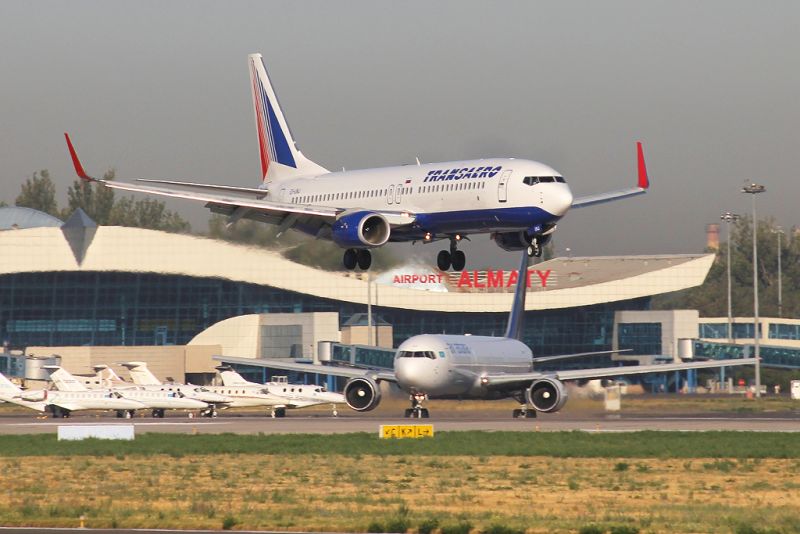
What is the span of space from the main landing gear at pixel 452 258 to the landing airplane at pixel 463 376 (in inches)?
1034

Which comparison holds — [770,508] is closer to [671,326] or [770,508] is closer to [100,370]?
[100,370]

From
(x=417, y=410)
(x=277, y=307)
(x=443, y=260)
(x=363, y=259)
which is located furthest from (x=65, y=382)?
(x=443, y=260)

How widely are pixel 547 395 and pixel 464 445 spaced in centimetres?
2987

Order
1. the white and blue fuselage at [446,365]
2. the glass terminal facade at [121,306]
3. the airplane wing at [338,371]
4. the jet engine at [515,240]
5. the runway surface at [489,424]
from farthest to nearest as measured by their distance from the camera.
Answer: the glass terminal facade at [121,306]
the airplane wing at [338,371]
the white and blue fuselage at [446,365]
the runway surface at [489,424]
the jet engine at [515,240]

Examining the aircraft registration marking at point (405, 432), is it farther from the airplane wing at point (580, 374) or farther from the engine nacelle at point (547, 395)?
the airplane wing at point (580, 374)

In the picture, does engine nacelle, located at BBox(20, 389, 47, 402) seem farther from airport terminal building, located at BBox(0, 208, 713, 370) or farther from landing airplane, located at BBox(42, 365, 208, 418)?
airport terminal building, located at BBox(0, 208, 713, 370)

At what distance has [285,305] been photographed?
152m

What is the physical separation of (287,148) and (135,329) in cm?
8492

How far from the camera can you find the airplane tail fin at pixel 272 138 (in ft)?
228

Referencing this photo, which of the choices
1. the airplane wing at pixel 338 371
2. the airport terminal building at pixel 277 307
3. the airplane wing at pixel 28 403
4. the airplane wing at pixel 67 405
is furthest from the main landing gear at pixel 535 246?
the airport terminal building at pixel 277 307

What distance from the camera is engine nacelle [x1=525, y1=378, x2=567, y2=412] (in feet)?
284

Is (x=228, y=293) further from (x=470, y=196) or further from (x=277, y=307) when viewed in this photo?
(x=470, y=196)

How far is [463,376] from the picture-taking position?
86.1 meters

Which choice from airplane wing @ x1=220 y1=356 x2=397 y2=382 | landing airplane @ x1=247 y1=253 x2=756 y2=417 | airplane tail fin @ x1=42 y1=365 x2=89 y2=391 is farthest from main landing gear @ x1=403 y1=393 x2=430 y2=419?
airplane tail fin @ x1=42 y1=365 x2=89 y2=391
